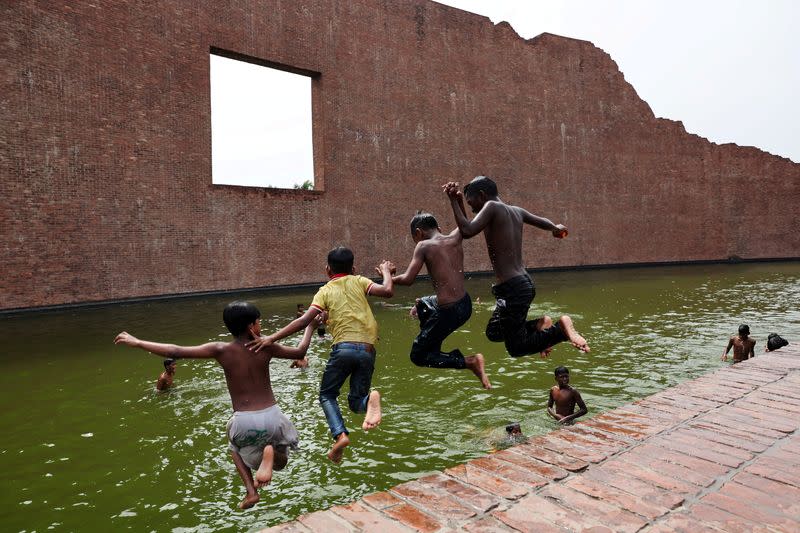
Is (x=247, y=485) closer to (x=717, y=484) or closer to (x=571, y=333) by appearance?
(x=571, y=333)

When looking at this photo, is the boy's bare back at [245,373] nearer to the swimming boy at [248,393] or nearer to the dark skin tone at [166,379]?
the swimming boy at [248,393]

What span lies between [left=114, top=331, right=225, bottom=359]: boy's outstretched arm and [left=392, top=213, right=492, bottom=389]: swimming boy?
1.45 meters

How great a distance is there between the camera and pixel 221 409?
6.28m

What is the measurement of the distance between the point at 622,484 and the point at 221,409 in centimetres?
453

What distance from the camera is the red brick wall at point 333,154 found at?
14.9m

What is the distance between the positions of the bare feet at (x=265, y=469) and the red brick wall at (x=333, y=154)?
46.2 ft

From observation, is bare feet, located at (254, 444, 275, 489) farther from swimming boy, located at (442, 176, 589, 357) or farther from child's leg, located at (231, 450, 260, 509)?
swimming boy, located at (442, 176, 589, 357)

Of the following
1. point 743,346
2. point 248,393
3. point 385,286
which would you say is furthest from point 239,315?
point 743,346

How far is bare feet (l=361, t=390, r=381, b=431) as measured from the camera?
3582 mm

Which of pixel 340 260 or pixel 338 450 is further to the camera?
pixel 340 260

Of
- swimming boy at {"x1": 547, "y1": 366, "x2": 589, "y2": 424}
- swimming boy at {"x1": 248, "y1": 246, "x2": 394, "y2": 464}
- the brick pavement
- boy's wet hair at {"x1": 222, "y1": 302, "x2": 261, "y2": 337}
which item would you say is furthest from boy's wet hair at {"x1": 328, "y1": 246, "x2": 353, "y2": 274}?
swimming boy at {"x1": 547, "y1": 366, "x2": 589, "y2": 424}

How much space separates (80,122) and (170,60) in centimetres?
332

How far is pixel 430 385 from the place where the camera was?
709cm

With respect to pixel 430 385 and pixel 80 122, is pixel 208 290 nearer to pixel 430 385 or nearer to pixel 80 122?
pixel 80 122
